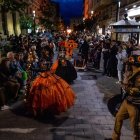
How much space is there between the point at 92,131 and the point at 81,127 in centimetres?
38

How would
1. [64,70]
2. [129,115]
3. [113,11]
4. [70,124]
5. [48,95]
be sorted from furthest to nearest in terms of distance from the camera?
[113,11] < [64,70] < [48,95] < [70,124] < [129,115]

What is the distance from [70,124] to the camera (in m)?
8.17

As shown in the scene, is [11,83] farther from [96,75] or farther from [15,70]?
[96,75]

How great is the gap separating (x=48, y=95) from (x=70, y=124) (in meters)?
0.96

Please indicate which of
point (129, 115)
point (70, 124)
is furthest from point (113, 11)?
point (129, 115)

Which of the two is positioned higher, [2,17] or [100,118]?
[2,17]

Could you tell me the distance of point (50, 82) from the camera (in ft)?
28.6

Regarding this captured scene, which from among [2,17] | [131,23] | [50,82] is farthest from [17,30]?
[50,82]

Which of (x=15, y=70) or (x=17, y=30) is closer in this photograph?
(x=15, y=70)

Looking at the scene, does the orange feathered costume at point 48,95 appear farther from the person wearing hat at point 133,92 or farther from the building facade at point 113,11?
the building facade at point 113,11

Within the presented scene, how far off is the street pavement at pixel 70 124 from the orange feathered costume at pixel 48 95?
29 centimetres

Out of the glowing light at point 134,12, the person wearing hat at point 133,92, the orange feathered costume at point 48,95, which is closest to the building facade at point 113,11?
the glowing light at point 134,12

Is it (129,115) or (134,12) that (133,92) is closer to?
(129,115)

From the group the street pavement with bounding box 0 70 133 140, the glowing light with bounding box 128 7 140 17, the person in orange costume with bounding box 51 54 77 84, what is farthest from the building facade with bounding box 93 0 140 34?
the street pavement with bounding box 0 70 133 140
